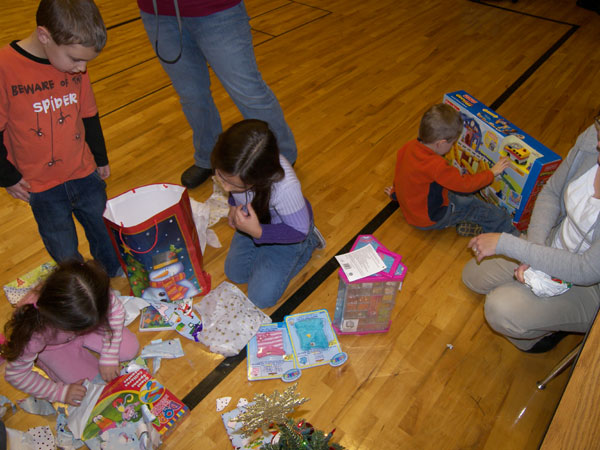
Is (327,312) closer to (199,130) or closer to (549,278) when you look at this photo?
(549,278)

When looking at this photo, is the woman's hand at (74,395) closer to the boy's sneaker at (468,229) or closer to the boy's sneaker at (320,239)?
the boy's sneaker at (320,239)

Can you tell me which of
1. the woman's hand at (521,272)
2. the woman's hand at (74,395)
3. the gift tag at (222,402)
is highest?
the woman's hand at (521,272)

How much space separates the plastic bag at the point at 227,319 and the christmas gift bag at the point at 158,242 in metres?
0.11

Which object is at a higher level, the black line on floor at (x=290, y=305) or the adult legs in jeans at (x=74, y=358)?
the adult legs in jeans at (x=74, y=358)

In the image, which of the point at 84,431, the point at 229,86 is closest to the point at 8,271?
the point at 84,431

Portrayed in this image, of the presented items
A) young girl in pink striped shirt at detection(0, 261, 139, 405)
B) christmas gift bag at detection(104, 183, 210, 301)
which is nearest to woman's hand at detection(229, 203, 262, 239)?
christmas gift bag at detection(104, 183, 210, 301)

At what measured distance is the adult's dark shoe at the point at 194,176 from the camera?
94.0 inches

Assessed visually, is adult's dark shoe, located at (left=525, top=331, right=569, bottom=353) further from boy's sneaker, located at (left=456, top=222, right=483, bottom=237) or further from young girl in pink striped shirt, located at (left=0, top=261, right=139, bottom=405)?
young girl in pink striped shirt, located at (left=0, top=261, right=139, bottom=405)

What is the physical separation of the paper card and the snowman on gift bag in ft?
2.17

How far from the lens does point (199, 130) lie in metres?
2.29

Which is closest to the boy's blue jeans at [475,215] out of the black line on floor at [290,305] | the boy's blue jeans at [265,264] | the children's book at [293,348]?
the black line on floor at [290,305]

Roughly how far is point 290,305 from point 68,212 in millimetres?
973

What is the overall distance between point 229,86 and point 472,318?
1.49 meters

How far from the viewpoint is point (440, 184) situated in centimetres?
196
